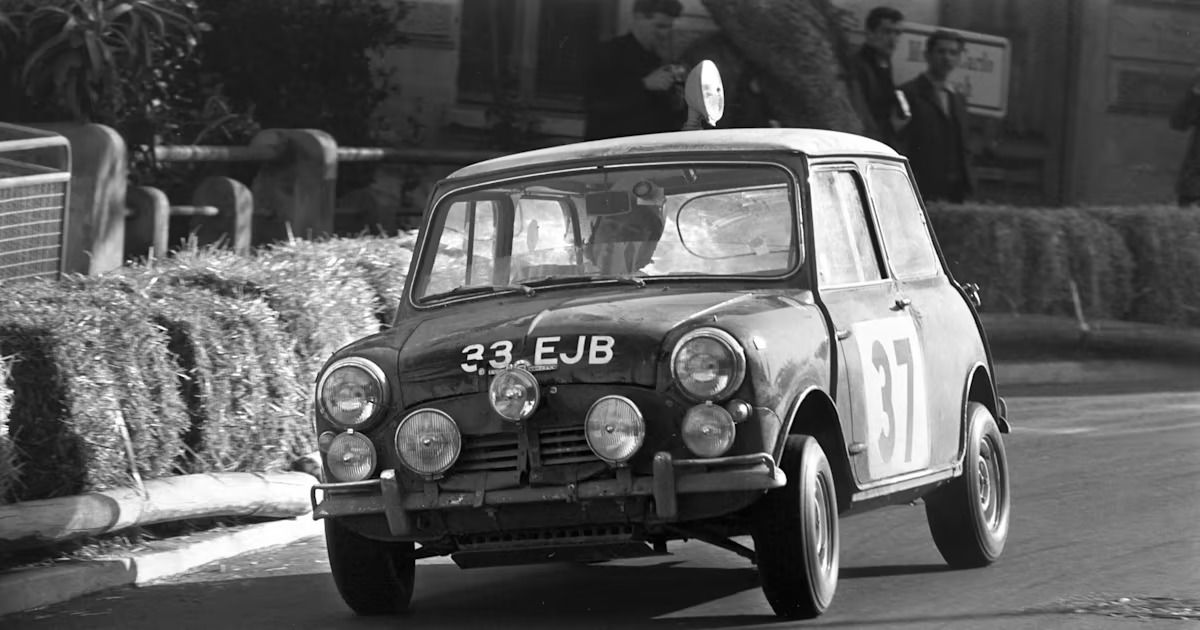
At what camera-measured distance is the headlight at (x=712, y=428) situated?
20.8 feet

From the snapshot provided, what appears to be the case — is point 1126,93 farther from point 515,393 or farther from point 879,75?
point 515,393

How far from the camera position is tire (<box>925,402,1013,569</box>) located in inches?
311

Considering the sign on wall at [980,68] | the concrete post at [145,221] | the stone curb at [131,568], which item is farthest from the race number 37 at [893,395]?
the sign on wall at [980,68]

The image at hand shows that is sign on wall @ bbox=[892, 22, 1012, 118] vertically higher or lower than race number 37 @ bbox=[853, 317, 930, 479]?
higher

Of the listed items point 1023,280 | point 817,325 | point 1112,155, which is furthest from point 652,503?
point 1112,155

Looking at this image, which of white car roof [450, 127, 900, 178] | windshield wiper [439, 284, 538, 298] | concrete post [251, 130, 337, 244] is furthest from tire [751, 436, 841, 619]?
concrete post [251, 130, 337, 244]

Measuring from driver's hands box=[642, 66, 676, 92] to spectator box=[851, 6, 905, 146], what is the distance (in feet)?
5.43

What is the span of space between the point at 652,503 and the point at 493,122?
13.4 meters

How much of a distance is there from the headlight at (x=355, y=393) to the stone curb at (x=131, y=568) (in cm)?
138

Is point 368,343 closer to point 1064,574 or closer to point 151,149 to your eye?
point 1064,574

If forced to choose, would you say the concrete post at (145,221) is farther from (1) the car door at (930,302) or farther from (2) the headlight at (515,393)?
(2) the headlight at (515,393)

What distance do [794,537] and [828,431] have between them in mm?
596

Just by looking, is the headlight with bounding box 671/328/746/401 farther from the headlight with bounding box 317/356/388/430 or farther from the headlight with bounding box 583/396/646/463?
the headlight with bounding box 317/356/388/430

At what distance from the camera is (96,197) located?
1402 cm
